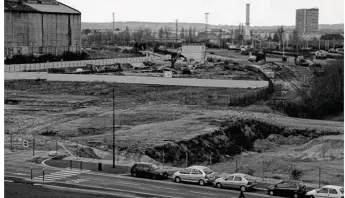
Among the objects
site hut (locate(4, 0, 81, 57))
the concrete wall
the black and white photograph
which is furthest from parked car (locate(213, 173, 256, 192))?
the concrete wall

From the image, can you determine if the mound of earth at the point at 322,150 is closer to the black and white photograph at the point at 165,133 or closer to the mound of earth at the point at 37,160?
the black and white photograph at the point at 165,133

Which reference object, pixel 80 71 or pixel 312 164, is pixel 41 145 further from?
pixel 80 71

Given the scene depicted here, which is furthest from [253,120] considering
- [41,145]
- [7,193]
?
[7,193]

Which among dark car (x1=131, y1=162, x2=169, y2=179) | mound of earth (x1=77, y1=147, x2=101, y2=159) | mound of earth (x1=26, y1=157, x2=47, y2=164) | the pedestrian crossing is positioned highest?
dark car (x1=131, y1=162, x2=169, y2=179)

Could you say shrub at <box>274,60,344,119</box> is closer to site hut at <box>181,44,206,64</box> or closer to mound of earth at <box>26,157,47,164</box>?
mound of earth at <box>26,157,47,164</box>

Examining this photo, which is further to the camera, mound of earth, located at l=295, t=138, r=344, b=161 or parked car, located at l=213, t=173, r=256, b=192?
mound of earth, located at l=295, t=138, r=344, b=161

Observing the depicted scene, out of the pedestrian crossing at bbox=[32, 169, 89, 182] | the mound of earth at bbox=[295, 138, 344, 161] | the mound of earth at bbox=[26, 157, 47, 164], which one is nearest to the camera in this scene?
the pedestrian crossing at bbox=[32, 169, 89, 182]
